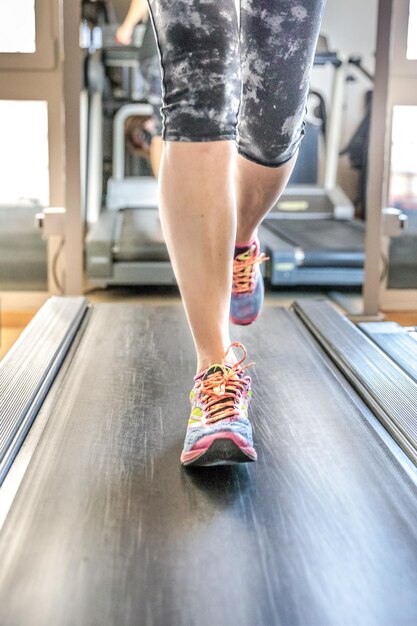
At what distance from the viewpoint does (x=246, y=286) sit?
1595mm

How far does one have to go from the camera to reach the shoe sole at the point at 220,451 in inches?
42.7

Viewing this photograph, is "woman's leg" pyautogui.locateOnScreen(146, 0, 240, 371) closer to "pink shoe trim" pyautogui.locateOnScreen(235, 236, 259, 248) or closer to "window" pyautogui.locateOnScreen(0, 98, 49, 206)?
"pink shoe trim" pyautogui.locateOnScreen(235, 236, 259, 248)

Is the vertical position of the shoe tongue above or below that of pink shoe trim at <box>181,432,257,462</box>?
above

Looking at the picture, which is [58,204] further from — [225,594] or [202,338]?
[225,594]

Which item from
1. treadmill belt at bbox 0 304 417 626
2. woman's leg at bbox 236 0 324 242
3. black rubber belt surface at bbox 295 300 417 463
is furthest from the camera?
black rubber belt surface at bbox 295 300 417 463

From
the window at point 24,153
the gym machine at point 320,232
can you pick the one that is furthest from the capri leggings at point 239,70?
the gym machine at point 320,232

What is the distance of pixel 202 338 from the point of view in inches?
46.9

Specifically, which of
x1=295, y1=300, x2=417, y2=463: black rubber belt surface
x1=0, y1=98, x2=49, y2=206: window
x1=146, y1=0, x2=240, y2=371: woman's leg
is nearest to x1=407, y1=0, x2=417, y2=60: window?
x1=295, y1=300, x2=417, y2=463: black rubber belt surface

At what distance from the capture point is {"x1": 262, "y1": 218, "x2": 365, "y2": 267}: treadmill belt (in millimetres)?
3312

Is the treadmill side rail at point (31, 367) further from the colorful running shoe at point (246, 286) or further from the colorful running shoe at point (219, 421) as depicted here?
the colorful running shoe at point (246, 286)

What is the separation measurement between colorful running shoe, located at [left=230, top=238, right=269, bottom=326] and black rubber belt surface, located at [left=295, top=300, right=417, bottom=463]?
0.83ft

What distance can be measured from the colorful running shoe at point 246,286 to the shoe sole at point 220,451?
1.78ft

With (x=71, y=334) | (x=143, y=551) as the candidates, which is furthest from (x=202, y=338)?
(x=71, y=334)

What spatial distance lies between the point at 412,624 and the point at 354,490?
12.6 inches
